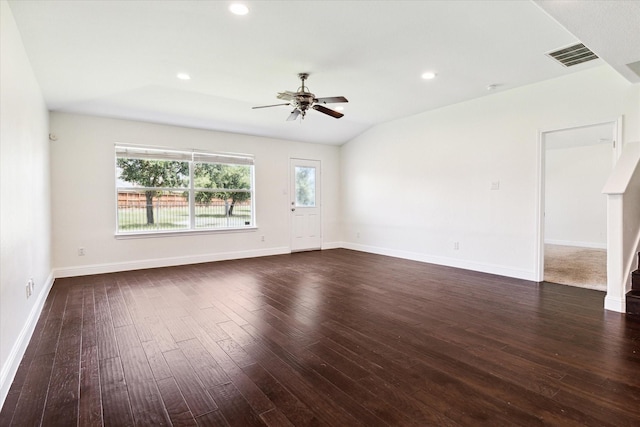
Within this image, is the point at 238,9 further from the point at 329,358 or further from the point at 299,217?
the point at 299,217

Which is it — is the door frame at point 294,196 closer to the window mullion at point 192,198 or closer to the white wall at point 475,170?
the white wall at point 475,170

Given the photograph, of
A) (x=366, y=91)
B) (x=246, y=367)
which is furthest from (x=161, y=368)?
(x=366, y=91)

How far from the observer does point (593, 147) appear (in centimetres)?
739

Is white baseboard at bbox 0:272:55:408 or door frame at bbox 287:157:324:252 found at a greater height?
door frame at bbox 287:157:324:252

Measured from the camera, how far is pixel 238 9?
2.54m

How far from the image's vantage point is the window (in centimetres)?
536

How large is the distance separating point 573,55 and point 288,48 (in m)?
3.03

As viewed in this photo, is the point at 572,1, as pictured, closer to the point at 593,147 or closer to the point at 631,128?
the point at 631,128

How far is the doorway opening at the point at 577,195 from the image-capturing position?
6.52m

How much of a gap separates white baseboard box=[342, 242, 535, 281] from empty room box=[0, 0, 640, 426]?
35 millimetres

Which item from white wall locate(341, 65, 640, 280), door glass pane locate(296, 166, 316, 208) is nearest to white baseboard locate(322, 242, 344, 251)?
white wall locate(341, 65, 640, 280)

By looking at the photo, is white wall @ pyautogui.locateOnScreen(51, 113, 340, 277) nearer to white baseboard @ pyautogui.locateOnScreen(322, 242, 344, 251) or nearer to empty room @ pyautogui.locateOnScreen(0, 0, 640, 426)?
empty room @ pyautogui.locateOnScreen(0, 0, 640, 426)

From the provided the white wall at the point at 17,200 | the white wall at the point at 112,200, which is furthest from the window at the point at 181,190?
the white wall at the point at 17,200

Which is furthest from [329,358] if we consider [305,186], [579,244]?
[579,244]
